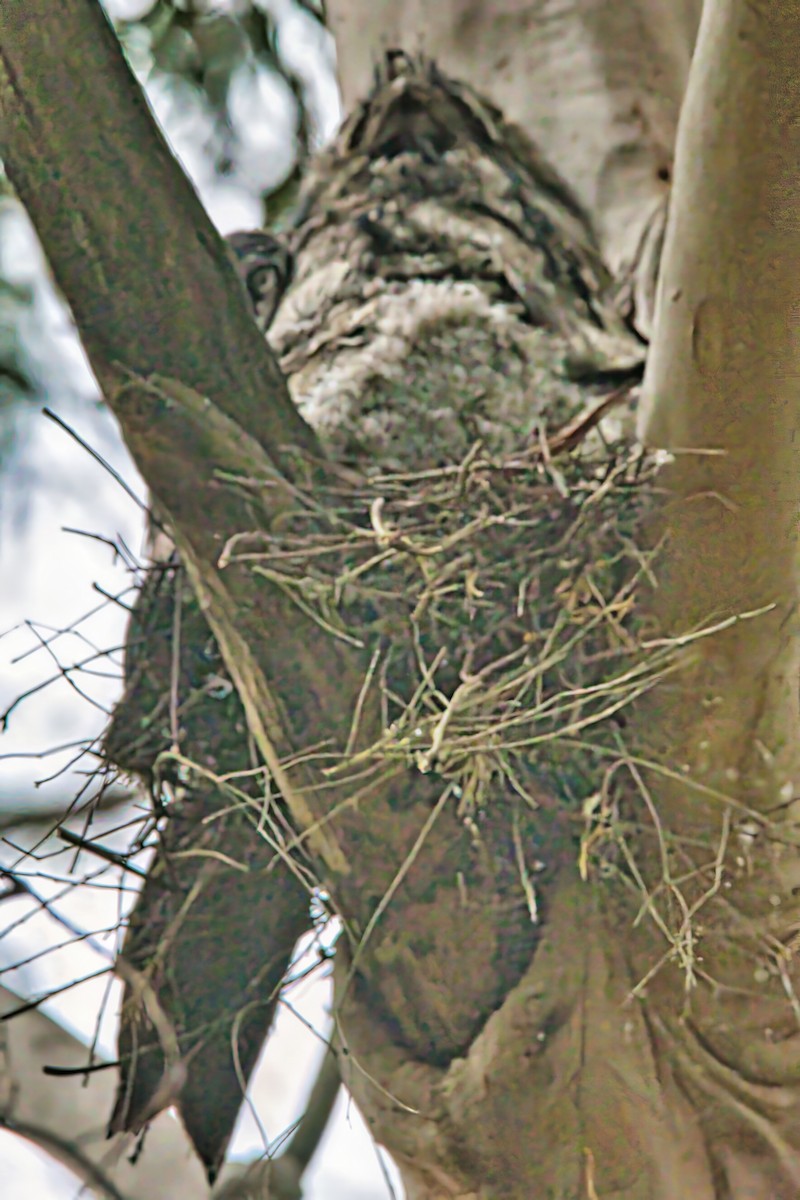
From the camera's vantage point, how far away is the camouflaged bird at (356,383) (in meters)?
1.09

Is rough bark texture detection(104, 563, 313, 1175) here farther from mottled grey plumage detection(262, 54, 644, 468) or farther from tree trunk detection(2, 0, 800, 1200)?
mottled grey plumage detection(262, 54, 644, 468)

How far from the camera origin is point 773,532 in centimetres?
92

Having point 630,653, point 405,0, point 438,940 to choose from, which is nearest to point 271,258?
point 405,0

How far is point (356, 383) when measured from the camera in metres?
1.20

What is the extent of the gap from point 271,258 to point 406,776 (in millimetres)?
782

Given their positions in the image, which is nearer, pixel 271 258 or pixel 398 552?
pixel 398 552

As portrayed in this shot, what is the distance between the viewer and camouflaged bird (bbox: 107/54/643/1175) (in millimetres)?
1091

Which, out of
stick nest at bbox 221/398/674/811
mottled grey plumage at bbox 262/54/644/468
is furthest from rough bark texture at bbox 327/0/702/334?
stick nest at bbox 221/398/674/811

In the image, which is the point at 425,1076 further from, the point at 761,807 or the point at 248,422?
the point at 248,422

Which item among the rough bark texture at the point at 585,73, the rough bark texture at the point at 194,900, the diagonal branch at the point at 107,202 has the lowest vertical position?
the rough bark texture at the point at 194,900

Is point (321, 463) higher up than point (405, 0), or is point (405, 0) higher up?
point (405, 0)

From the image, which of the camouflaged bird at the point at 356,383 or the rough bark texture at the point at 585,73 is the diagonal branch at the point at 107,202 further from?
the rough bark texture at the point at 585,73

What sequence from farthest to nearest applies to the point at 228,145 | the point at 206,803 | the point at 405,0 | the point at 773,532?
the point at 228,145, the point at 405,0, the point at 206,803, the point at 773,532

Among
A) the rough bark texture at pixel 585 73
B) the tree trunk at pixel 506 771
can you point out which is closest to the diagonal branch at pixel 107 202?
the tree trunk at pixel 506 771
